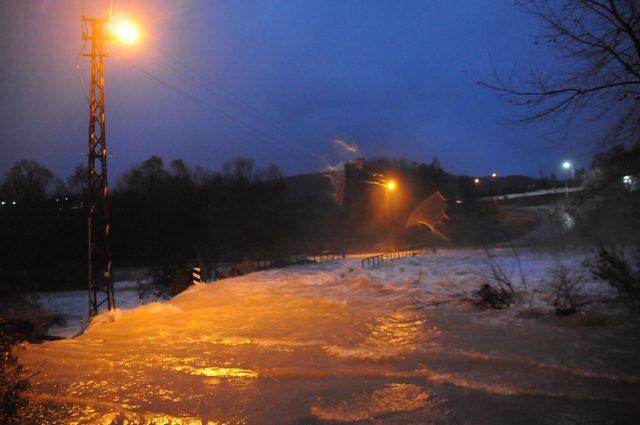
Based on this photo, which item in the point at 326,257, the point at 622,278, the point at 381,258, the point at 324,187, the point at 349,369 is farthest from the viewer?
the point at 324,187

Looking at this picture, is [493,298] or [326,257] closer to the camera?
[493,298]

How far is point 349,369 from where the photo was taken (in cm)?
680

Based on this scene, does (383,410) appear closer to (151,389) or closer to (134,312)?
(151,389)

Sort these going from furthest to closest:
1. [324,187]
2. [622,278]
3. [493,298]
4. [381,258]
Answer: [324,187], [381,258], [493,298], [622,278]

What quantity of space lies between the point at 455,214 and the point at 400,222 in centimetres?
916

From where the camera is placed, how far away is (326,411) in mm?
5168

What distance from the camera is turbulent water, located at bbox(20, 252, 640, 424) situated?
512 cm

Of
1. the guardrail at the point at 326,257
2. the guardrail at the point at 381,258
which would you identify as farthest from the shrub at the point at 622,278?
the guardrail at the point at 326,257

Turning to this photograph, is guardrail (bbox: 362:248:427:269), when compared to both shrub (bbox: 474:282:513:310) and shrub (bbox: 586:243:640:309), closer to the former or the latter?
shrub (bbox: 474:282:513:310)

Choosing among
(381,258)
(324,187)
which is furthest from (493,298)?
(324,187)

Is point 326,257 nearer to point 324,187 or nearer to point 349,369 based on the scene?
point 349,369

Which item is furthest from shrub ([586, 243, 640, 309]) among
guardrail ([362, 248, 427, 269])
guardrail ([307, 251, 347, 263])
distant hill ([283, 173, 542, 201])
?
distant hill ([283, 173, 542, 201])

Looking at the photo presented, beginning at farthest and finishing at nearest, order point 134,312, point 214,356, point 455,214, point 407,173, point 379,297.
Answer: point 407,173 → point 455,214 → point 379,297 → point 134,312 → point 214,356

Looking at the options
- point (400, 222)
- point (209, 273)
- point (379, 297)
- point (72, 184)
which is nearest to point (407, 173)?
point (400, 222)
